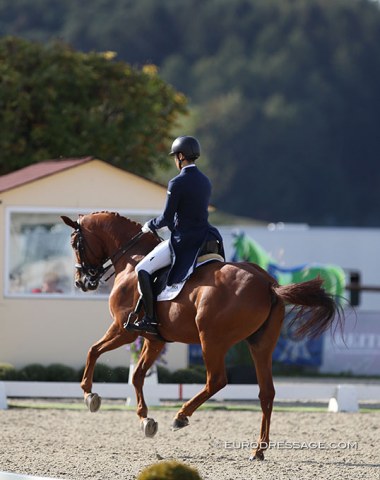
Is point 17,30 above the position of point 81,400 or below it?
above

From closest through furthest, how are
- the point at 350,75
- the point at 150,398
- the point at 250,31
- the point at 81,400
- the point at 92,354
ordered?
the point at 92,354 < the point at 150,398 < the point at 81,400 < the point at 350,75 < the point at 250,31

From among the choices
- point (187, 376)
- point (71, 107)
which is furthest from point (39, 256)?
point (71, 107)

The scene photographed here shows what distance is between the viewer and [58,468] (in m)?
9.12

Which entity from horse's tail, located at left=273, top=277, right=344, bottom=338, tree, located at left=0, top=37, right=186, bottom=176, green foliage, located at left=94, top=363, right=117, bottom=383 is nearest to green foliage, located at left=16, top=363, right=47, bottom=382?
green foliage, located at left=94, top=363, right=117, bottom=383

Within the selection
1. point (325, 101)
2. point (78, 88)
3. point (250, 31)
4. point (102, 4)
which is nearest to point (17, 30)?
point (102, 4)

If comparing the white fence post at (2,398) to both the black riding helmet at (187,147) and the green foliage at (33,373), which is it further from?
the black riding helmet at (187,147)

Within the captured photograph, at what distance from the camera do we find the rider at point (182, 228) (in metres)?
9.99

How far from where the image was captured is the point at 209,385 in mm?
9641

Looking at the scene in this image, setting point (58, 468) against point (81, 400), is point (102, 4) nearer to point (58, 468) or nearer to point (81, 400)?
point (81, 400)

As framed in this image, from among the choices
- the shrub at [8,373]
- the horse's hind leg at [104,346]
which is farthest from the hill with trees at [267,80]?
the horse's hind leg at [104,346]

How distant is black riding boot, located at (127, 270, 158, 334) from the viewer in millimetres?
10086

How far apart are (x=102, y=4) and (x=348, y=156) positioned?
1035 inches

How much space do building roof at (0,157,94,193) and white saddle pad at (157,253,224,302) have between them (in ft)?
22.8

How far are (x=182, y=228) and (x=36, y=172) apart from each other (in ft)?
24.8
